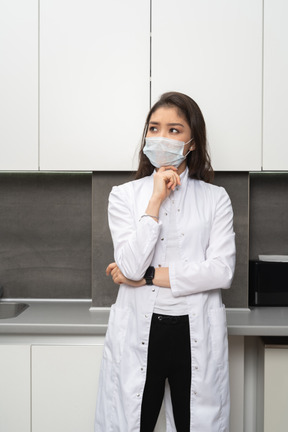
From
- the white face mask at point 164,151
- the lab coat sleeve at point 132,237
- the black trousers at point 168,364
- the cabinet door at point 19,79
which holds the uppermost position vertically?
the cabinet door at point 19,79

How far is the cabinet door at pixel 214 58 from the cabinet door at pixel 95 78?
0.27 ft

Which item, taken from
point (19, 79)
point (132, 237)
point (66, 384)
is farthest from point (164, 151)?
point (66, 384)

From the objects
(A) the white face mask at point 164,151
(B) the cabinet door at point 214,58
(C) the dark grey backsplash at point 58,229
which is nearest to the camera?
(A) the white face mask at point 164,151

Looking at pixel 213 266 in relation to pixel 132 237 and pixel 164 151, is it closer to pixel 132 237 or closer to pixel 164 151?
pixel 132 237

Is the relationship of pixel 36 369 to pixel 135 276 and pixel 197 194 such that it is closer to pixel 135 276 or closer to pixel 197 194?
pixel 135 276

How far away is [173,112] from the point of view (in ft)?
5.94

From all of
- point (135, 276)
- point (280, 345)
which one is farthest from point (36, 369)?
point (280, 345)

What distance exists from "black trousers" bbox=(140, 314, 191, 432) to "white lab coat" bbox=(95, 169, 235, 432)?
22 millimetres

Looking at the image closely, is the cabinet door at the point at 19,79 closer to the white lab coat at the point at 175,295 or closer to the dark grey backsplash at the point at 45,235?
the dark grey backsplash at the point at 45,235

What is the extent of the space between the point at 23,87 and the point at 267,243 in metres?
1.44

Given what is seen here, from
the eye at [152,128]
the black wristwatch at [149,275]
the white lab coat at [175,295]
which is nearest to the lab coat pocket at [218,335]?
the white lab coat at [175,295]

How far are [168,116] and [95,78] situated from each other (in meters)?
0.58

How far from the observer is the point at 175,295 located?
5.56 feet

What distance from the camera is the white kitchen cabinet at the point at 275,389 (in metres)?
2.02
